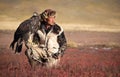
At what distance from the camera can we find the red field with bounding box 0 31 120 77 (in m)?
4.95

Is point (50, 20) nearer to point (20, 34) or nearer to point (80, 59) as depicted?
point (20, 34)

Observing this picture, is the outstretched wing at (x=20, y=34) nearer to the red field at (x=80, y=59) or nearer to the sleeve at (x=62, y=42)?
the red field at (x=80, y=59)

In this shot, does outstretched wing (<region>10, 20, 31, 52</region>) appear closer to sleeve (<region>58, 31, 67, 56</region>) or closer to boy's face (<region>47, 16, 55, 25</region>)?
boy's face (<region>47, 16, 55, 25</region>)

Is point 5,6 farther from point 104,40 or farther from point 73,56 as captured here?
point 104,40

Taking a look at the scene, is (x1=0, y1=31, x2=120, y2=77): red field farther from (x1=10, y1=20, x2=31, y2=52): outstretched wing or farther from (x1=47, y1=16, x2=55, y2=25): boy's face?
(x1=47, y1=16, x2=55, y2=25): boy's face

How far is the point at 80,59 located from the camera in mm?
5418

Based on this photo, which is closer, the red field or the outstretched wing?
the red field

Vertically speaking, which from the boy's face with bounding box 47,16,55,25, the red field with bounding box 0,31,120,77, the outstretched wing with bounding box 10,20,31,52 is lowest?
the red field with bounding box 0,31,120,77

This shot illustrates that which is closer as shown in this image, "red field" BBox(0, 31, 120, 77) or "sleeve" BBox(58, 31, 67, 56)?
"red field" BBox(0, 31, 120, 77)

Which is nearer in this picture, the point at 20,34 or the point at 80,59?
the point at 20,34

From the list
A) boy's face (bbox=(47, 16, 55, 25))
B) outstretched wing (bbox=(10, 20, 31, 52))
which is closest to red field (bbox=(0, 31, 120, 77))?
outstretched wing (bbox=(10, 20, 31, 52))

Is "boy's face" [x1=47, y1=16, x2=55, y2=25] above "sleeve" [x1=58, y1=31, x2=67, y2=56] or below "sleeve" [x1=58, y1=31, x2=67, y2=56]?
above

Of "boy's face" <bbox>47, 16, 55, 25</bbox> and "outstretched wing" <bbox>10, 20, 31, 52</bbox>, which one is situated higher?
"boy's face" <bbox>47, 16, 55, 25</bbox>

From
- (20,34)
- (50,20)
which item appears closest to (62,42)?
(50,20)
